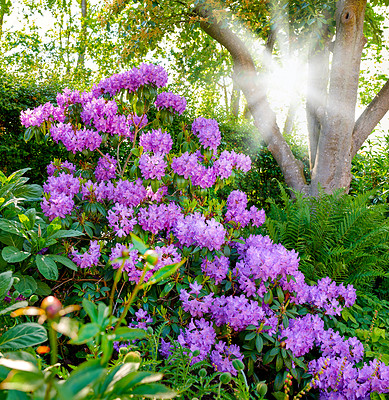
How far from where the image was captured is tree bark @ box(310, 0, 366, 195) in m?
4.40

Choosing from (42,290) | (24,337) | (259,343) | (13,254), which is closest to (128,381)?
(24,337)

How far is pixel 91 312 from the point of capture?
0.56 meters

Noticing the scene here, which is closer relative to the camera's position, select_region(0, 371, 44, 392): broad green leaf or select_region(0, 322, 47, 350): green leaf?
select_region(0, 371, 44, 392): broad green leaf

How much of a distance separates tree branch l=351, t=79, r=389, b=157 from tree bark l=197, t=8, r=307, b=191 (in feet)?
2.79

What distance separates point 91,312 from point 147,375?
16 cm

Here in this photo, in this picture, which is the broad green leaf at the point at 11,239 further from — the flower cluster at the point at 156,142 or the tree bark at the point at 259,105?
the tree bark at the point at 259,105

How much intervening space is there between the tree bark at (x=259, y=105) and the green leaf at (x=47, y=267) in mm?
3963

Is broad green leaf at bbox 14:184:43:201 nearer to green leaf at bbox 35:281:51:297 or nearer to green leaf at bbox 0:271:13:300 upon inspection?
green leaf at bbox 35:281:51:297

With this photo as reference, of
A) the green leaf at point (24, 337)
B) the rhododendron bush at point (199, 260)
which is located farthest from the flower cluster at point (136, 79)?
the green leaf at point (24, 337)

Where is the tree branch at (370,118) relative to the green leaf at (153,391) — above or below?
above

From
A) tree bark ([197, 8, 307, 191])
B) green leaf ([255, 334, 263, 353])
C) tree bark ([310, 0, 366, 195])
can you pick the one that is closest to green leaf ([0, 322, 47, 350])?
green leaf ([255, 334, 263, 353])

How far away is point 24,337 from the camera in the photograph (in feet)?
3.06

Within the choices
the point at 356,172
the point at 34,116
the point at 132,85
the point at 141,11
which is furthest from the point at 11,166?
the point at 356,172

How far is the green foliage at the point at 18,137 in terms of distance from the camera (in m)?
4.17
